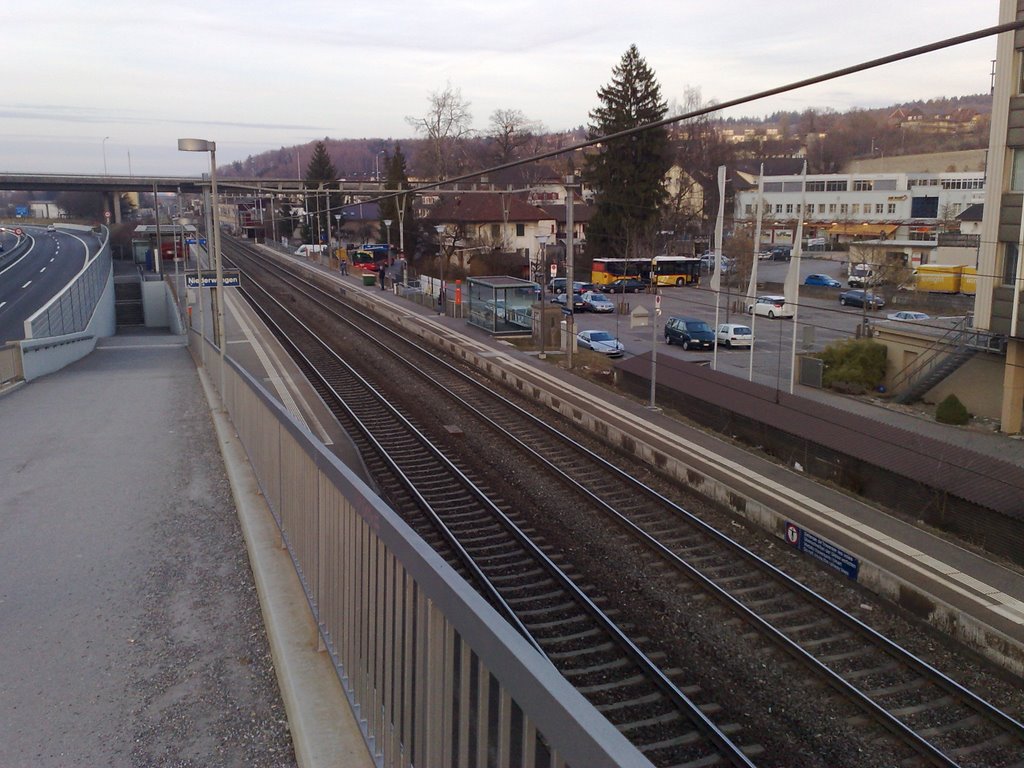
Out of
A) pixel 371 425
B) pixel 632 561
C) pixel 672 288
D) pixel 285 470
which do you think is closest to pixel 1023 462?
pixel 632 561

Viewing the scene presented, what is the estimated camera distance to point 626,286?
52.6 metres

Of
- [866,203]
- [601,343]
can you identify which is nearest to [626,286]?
[601,343]

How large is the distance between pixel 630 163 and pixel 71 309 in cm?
3948

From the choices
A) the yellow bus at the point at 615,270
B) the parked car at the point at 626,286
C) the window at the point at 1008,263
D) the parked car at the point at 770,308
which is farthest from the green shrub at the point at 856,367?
the yellow bus at the point at 615,270

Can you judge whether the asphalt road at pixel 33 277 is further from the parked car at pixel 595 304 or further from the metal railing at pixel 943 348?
the metal railing at pixel 943 348

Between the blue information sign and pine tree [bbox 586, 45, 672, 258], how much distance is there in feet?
153

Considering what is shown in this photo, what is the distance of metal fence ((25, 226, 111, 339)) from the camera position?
22.4 m

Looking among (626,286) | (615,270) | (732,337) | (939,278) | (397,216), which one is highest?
(397,216)

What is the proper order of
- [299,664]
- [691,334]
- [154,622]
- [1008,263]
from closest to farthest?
[299,664] < [154,622] < [1008,263] < [691,334]

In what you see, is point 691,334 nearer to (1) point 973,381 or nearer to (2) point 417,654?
(1) point 973,381

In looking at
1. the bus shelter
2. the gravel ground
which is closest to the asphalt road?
the bus shelter

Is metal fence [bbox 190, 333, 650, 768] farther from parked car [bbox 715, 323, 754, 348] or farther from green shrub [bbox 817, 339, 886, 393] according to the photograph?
parked car [bbox 715, 323, 754, 348]

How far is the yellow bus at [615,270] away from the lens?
52625 millimetres

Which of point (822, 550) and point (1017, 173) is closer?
point (822, 550)
